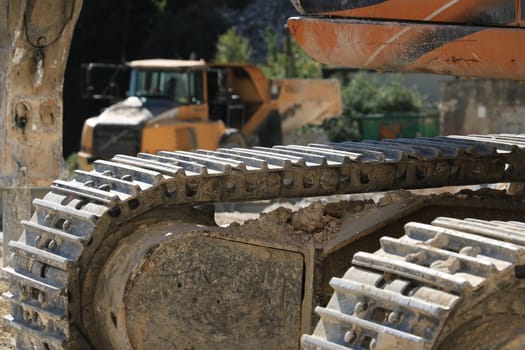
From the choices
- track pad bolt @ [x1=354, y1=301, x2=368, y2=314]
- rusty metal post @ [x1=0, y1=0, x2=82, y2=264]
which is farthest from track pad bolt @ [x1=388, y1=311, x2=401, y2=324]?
rusty metal post @ [x1=0, y1=0, x2=82, y2=264]

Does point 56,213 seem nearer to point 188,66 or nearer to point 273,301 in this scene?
point 273,301

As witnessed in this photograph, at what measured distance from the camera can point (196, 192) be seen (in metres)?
5.33

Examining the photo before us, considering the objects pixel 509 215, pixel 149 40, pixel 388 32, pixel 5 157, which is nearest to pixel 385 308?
pixel 388 32

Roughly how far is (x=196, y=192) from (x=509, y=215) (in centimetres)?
142

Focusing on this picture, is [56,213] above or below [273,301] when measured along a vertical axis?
above

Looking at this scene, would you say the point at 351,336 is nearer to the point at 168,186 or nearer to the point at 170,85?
the point at 168,186

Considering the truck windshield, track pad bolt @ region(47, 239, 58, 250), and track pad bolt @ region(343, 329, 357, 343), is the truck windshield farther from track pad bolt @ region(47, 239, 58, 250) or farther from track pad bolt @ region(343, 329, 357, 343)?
track pad bolt @ region(343, 329, 357, 343)

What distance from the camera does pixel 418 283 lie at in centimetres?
378

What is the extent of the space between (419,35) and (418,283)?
4.69ft

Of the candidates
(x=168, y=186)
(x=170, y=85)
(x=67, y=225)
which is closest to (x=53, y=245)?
(x=67, y=225)

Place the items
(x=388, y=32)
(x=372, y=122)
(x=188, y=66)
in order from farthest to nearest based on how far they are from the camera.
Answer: (x=372, y=122), (x=188, y=66), (x=388, y=32)

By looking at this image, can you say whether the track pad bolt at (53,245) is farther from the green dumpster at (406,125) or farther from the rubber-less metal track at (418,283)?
the green dumpster at (406,125)

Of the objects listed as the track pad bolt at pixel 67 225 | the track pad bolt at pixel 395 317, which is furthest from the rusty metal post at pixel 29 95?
the track pad bolt at pixel 395 317

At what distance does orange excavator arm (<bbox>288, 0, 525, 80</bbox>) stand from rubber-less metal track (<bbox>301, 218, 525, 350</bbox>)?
842mm
